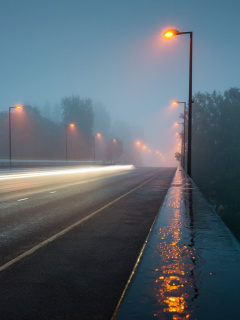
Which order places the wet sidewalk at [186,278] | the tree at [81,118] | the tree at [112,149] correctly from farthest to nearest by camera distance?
the tree at [112,149]
the tree at [81,118]
the wet sidewalk at [186,278]

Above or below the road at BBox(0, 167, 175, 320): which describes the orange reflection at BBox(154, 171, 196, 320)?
above

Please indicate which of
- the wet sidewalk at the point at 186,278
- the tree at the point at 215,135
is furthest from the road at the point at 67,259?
the tree at the point at 215,135

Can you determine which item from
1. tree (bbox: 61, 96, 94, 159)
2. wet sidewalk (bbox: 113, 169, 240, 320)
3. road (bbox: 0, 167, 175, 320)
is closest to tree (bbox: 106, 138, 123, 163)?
tree (bbox: 61, 96, 94, 159)

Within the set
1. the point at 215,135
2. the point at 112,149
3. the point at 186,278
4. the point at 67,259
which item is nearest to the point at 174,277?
the point at 186,278

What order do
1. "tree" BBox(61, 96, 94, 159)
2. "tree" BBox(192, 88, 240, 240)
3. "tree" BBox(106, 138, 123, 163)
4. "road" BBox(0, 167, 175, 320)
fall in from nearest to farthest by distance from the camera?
"road" BBox(0, 167, 175, 320) < "tree" BBox(192, 88, 240, 240) < "tree" BBox(61, 96, 94, 159) < "tree" BBox(106, 138, 123, 163)

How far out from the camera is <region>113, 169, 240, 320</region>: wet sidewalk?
2971mm

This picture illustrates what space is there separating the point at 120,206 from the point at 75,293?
810 centimetres

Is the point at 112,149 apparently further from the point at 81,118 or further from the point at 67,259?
the point at 67,259

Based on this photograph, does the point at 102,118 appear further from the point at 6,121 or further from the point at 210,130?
the point at 210,130

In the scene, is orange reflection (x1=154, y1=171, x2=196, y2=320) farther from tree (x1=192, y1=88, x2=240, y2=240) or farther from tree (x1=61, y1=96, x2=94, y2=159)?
tree (x1=61, y1=96, x2=94, y2=159)

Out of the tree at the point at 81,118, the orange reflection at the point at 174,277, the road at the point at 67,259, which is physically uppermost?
the tree at the point at 81,118

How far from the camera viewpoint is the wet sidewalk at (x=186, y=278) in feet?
9.75

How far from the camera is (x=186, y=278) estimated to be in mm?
3873

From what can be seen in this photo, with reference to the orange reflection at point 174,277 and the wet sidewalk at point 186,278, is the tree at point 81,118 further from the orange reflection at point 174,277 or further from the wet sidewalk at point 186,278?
the orange reflection at point 174,277
